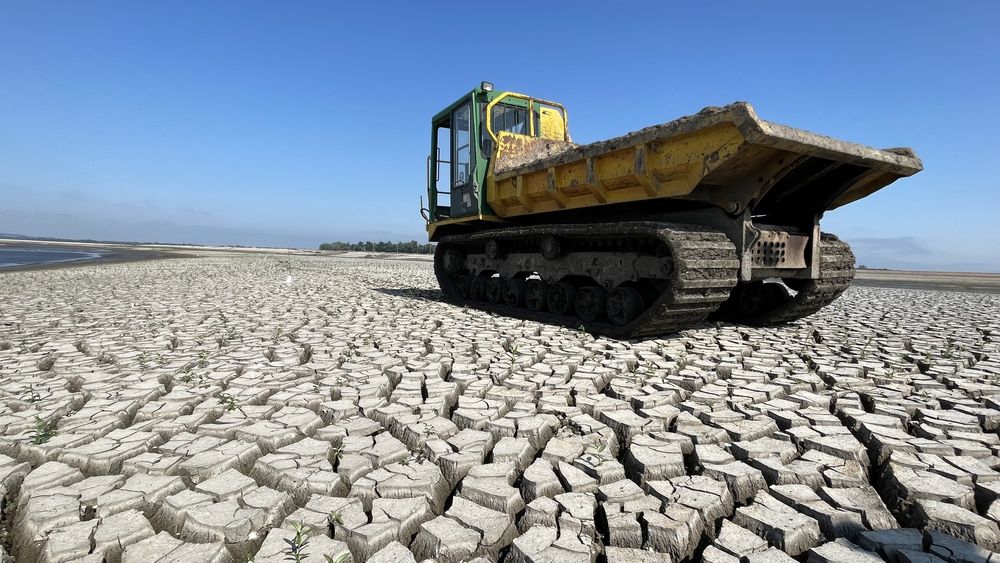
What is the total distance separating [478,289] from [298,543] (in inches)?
245

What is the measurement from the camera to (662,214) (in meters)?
5.38

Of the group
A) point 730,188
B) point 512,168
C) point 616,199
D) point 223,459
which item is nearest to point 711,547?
point 223,459

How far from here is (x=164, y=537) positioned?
163 centimetres

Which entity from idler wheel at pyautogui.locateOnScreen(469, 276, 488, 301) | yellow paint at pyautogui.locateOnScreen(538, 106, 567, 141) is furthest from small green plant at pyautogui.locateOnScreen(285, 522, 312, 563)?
yellow paint at pyautogui.locateOnScreen(538, 106, 567, 141)

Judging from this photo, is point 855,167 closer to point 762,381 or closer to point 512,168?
point 762,381

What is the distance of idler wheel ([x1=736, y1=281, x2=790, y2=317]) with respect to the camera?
585 centimetres

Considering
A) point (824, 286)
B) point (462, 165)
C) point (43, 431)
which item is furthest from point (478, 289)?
point (43, 431)

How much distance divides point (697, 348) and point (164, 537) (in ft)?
13.0

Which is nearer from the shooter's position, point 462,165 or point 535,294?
point 535,294

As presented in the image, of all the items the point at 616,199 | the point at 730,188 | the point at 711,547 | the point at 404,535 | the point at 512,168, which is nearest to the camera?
the point at 711,547

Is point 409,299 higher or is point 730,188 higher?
point 730,188

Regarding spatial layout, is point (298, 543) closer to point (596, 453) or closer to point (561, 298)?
point (596, 453)

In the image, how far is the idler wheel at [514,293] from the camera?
6793 mm

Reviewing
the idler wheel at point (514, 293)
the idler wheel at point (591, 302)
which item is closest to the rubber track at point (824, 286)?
the idler wheel at point (591, 302)
